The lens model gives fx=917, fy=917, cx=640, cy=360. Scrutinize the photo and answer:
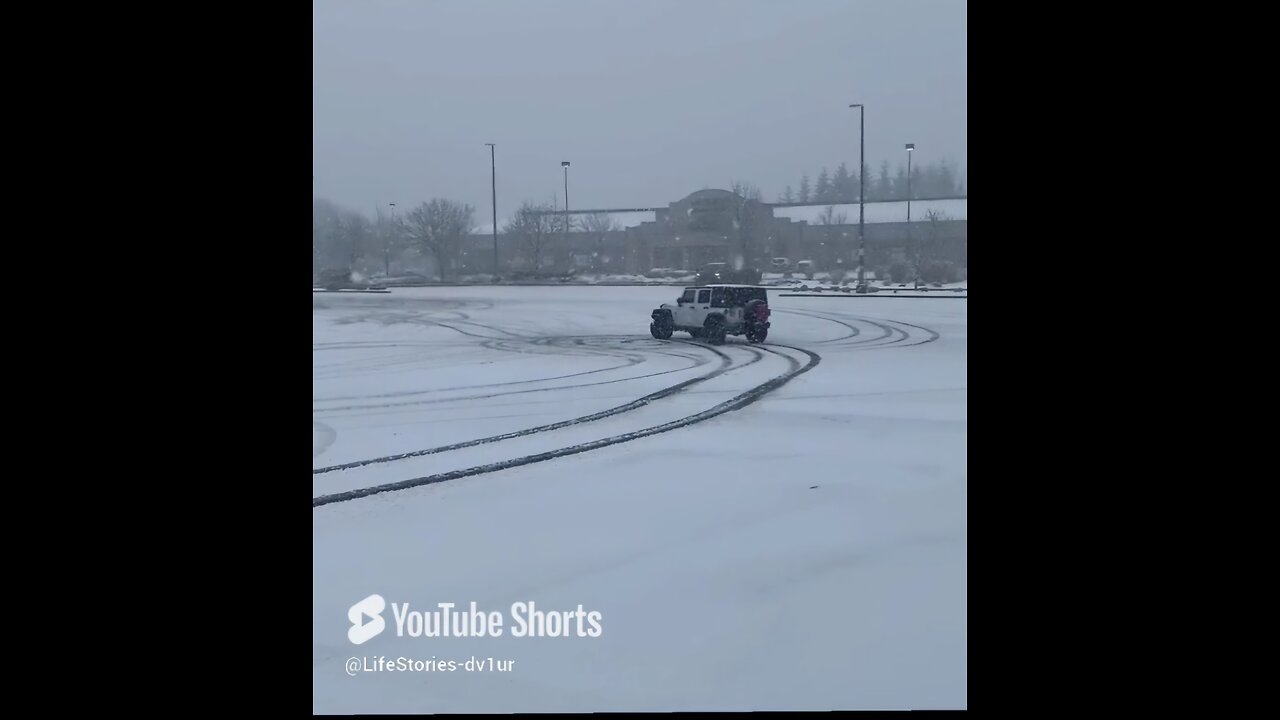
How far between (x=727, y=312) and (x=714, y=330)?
1.52ft

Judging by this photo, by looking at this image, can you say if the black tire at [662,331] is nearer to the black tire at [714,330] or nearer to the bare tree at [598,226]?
the black tire at [714,330]

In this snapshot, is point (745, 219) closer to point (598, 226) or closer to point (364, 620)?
point (598, 226)

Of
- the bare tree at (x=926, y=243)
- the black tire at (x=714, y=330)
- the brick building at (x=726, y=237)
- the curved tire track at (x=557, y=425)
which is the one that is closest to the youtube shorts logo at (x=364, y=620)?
the curved tire track at (x=557, y=425)

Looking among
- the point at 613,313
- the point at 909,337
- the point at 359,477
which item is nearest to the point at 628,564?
the point at 359,477

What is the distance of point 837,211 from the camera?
29.6 m

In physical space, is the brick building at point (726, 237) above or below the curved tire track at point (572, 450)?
above

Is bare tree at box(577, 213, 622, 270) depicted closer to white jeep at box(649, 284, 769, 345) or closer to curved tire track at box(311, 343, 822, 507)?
white jeep at box(649, 284, 769, 345)

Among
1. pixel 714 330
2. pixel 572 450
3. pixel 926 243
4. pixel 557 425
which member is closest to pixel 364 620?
pixel 572 450

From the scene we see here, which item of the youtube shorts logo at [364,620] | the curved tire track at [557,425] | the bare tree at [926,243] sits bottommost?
the youtube shorts logo at [364,620]

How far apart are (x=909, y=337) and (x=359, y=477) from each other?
1410cm

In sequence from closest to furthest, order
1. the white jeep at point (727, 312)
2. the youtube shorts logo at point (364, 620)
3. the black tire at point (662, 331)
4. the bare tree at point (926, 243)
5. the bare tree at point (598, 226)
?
the youtube shorts logo at point (364, 620), the white jeep at point (727, 312), the black tire at point (662, 331), the bare tree at point (598, 226), the bare tree at point (926, 243)

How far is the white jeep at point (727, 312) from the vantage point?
19.1 meters

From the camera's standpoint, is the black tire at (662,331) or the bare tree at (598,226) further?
the bare tree at (598,226)
